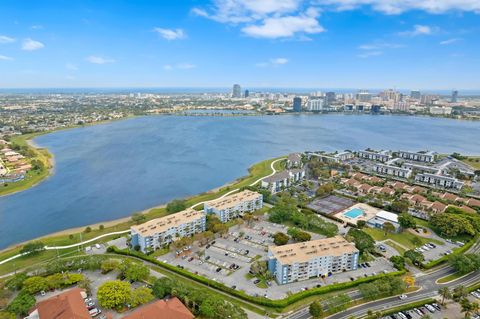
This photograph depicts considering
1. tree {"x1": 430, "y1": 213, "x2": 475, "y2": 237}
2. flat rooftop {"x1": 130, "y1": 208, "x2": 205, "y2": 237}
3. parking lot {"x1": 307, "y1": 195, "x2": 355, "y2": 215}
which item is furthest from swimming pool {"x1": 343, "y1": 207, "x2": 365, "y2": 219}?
flat rooftop {"x1": 130, "y1": 208, "x2": 205, "y2": 237}

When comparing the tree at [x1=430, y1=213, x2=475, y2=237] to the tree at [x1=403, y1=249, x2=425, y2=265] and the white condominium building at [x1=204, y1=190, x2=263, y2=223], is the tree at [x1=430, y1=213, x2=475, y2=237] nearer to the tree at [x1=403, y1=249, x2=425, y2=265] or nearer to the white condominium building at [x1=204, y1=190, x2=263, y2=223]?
the tree at [x1=403, y1=249, x2=425, y2=265]

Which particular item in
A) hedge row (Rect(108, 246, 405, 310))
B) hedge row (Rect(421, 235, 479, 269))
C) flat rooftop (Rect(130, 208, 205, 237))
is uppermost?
flat rooftop (Rect(130, 208, 205, 237))

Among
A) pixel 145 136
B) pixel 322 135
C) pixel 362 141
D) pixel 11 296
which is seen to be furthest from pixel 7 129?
pixel 362 141

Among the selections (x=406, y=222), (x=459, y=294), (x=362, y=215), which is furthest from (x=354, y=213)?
(x=459, y=294)

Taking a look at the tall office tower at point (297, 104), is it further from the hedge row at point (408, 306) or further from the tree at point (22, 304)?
the tree at point (22, 304)

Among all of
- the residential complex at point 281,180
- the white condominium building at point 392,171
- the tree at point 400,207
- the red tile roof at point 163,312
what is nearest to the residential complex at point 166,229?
the red tile roof at point 163,312

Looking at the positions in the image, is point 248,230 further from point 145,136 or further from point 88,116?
point 88,116
